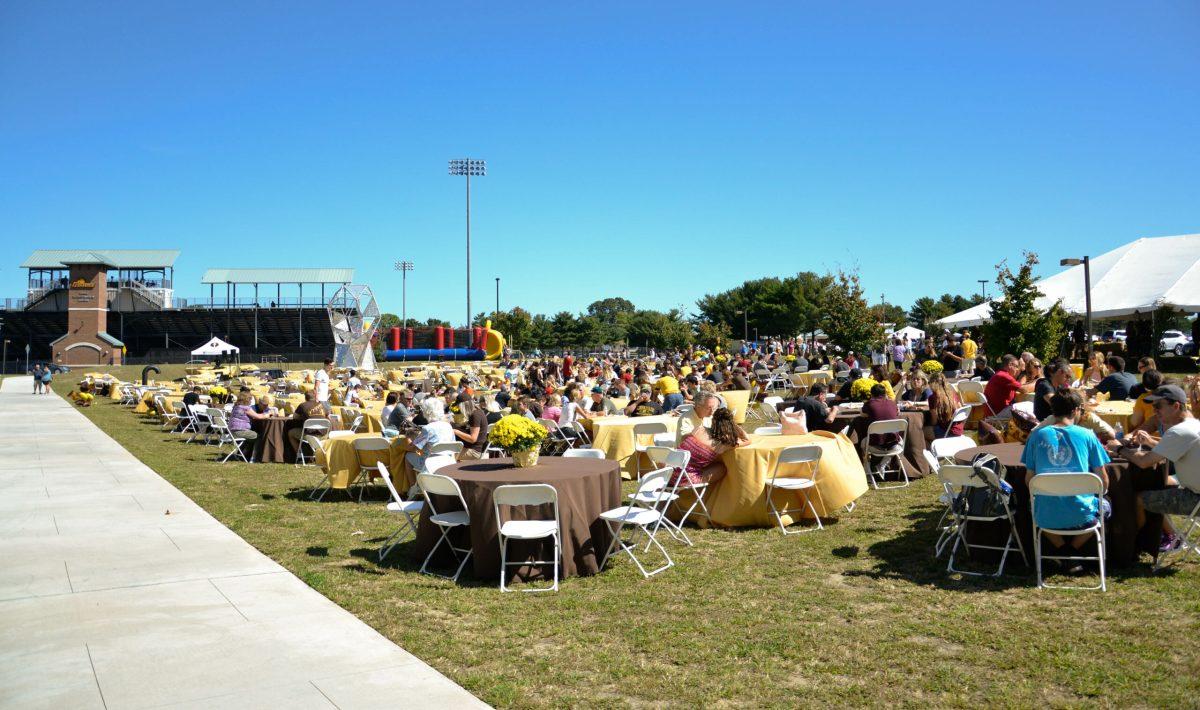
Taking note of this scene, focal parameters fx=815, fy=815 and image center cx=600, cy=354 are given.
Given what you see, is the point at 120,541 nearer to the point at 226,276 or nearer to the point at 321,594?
the point at 321,594

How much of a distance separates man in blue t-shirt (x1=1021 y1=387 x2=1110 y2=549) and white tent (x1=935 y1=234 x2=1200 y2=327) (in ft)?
62.3

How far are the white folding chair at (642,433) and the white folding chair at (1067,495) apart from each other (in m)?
5.15

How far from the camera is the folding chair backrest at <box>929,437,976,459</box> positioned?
7.17 metres

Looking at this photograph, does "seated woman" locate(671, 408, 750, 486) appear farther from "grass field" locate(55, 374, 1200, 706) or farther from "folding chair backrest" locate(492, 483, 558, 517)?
"folding chair backrest" locate(492, 483, 558, 517)

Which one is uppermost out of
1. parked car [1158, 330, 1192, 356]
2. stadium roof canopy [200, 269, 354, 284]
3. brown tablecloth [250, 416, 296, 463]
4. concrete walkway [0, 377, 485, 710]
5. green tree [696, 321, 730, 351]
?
stadium roof canopy [200, 269, 354, 284]

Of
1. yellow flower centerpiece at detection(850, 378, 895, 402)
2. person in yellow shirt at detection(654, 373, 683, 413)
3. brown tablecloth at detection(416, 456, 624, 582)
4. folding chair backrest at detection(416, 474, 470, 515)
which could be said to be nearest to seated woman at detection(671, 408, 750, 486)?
brown tablecloth at detection(416, 456, 624, 582)

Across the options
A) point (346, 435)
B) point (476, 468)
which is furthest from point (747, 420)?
point (476, 468)

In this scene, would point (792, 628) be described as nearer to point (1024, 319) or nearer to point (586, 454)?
point (586, 454)

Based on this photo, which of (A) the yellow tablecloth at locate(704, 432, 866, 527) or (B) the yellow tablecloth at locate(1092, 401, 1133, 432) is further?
(B) the yellow tablecloth at locate(1092, 401, 1133, 432)

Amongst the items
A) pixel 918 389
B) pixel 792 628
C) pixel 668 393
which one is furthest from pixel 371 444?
pixel 918 389

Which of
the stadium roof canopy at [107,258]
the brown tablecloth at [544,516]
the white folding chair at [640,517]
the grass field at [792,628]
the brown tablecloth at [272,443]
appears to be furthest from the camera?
the stadium roof canopy at [107,258]

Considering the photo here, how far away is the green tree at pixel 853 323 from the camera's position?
91.2 feet

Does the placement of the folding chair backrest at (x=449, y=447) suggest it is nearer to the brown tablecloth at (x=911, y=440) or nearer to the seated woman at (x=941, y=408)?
the brown tablecloth at (x=911, y=440)

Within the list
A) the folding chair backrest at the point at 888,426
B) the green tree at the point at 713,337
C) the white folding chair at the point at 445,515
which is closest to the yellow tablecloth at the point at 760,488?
the folding chair backrest at the point at 888,426
